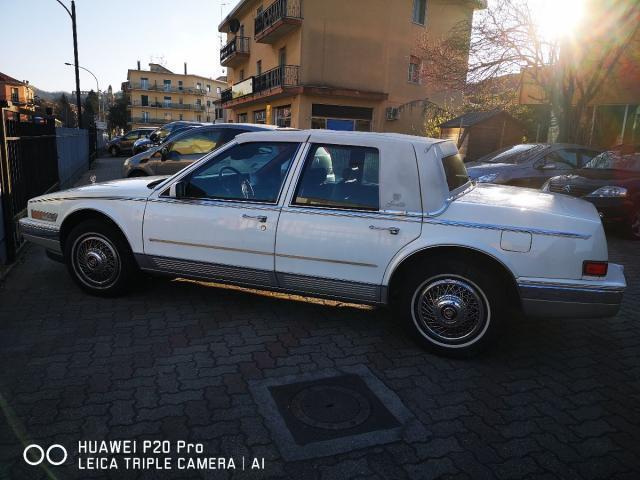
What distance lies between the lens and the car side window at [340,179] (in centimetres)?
369

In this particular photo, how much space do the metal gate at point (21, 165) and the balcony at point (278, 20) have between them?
16.9 meters

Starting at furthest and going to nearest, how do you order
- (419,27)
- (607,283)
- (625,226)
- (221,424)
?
(419,27) < (625,226) < (607,283) < (221,424)

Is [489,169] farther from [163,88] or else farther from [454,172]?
[163,88]

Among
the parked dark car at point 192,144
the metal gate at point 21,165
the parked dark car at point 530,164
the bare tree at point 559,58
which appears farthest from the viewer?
the bare tree at point 559,58

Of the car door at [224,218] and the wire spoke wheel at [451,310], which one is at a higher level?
the car door at [224,218]

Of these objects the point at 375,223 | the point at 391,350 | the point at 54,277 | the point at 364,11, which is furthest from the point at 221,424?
the point at 364,11

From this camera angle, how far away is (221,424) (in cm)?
274

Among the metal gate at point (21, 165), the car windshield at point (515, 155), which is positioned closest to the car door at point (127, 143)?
the metal gate at point (21, 165)

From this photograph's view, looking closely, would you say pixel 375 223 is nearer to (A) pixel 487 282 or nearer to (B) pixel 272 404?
(A) pixel 487 282

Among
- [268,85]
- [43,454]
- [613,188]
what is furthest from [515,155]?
[268,85]

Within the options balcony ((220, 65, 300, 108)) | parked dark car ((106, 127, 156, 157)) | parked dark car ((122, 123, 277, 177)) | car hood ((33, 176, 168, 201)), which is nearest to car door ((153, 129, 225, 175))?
parked dark car ((122, 123, 277, 177))

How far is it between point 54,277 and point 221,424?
3513 millimetres

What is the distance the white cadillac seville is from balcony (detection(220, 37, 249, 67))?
3322 cm

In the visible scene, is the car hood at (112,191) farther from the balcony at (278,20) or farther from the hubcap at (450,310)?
the balcony at (278,20)
